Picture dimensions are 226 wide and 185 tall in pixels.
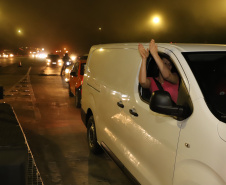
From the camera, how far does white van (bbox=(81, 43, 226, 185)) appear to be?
2.28 m

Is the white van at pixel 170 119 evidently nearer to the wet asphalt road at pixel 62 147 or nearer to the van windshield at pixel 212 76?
the van windshield at pixel 212 76

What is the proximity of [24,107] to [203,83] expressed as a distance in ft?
24.3

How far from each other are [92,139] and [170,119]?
9.30ft

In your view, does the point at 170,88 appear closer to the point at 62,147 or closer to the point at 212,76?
the point at 212,76

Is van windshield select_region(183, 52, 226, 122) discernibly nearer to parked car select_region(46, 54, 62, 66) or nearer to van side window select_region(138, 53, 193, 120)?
van side window select_region(138, 53, 193, 120)

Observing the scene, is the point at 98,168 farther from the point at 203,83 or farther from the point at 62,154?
the point at 203,83

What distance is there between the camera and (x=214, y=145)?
7.15ft

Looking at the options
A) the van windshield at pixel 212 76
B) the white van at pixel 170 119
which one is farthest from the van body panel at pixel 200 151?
the van windshield at pixel 212 76

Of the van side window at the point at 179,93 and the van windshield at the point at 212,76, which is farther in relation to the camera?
the van side window at the point at 179,93

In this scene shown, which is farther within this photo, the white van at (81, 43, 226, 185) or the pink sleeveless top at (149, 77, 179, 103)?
the pink sleeveless top at (149, 77, 179, 103)

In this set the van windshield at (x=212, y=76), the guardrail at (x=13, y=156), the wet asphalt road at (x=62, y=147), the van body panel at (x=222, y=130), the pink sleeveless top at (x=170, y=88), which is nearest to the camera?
the guardrail at (x=13, y=156)

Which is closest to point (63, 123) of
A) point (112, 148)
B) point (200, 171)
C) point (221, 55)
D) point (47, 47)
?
point (112, 148)

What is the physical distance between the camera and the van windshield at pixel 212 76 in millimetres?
2460

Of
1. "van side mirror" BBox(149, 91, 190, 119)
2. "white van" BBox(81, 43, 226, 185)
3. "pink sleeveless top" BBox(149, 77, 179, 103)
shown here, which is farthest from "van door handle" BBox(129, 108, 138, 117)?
"van side mirror" BBox(149, 91, 190, 119)
